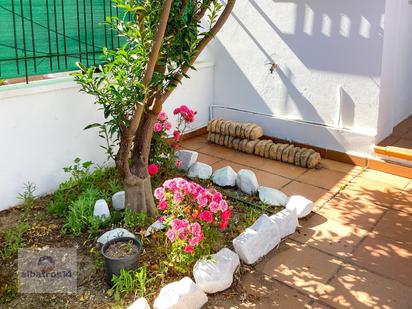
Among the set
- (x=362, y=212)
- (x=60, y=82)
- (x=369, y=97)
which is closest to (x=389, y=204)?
(x=362, y=212)

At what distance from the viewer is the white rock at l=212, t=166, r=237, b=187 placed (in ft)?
14.0

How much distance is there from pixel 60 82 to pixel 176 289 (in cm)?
230

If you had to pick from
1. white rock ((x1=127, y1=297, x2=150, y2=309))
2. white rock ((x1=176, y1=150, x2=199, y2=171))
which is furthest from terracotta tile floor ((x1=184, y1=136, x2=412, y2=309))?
white rock ((x1=176, y1=150, x2=199, y2=171))

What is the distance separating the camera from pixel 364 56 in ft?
15.2

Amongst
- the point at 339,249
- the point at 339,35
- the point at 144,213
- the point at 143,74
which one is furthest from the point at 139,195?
the point at 339,35

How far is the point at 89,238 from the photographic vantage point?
3295 mm

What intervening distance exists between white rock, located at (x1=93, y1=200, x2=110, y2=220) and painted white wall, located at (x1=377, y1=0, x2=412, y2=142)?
3086mm

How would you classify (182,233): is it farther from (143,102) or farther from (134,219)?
(143,102)

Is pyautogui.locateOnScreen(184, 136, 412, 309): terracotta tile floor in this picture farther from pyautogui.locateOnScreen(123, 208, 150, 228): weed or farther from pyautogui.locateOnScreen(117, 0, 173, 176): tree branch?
pyautogui.locateOnScreen(117, 0, 173, 176): tree branch

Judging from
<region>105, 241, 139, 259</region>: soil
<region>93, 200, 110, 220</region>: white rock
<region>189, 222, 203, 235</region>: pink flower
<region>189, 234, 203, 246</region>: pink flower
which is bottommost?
<region>105, 241, 139, 259</region>: soil

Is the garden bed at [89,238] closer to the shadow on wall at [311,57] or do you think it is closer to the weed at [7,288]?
the weed at [7,288]

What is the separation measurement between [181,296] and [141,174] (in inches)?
49.0

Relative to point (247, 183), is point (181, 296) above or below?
below

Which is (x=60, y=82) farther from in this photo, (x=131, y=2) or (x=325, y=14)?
(x=325, y=14)
